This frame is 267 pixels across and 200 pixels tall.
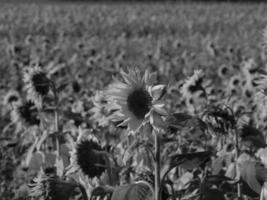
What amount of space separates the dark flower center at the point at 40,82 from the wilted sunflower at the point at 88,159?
684 mm

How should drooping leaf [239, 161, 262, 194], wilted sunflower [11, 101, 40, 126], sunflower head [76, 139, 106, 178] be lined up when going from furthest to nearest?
wilted sunflower [11, 101, 40, 126], sunflower head [76, 139, 106, 178], drooping leaf [239, 161, 262, 194]

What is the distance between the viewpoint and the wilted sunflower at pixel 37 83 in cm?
318

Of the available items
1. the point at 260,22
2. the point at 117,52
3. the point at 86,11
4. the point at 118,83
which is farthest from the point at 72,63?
the point at 86,11

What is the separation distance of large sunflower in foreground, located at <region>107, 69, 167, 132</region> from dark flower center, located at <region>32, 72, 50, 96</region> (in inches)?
43.0

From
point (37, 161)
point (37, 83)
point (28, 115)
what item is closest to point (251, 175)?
point (37, 161)

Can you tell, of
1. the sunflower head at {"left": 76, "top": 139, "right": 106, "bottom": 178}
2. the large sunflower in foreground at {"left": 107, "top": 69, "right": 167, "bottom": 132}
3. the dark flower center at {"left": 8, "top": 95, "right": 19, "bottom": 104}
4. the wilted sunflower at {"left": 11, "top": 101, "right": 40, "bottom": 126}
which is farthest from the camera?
the dark flower center at {"left": 8, "top": 95, "right": 19, "bottom": 104}

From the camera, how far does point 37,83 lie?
3.19m

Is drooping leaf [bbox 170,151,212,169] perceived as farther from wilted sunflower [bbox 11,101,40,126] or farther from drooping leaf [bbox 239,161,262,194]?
wilted sunflower [bbox 11,101,40,126]

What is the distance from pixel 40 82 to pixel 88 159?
820 millimetres

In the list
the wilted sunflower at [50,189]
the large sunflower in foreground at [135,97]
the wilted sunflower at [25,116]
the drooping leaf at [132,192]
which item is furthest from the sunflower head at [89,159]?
the wilted sunflower at [25,116]

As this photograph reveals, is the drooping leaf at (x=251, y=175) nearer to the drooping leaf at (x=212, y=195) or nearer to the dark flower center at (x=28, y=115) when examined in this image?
the drooping leaf at (x=212, y=195)

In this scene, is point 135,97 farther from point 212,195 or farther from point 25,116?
point 25,116

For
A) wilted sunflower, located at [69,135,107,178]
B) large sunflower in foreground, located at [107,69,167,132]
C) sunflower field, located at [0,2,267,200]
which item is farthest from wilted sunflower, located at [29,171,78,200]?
large sunflower in foreground, located at [107,69,167,132]

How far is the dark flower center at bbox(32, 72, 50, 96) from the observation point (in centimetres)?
315
